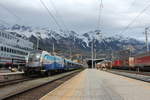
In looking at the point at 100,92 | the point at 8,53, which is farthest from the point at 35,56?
the point at 8,53

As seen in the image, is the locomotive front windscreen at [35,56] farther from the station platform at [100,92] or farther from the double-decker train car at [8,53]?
the double-decker train car at [8,53]

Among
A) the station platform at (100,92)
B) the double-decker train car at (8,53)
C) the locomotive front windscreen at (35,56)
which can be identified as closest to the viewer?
the station platform at (100,92)

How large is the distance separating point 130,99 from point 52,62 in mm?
Result: 23743

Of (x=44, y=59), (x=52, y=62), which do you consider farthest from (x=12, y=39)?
(x=44, y=59)

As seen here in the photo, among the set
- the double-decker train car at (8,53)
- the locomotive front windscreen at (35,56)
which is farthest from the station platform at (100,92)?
the double-decker train car at (8,53)

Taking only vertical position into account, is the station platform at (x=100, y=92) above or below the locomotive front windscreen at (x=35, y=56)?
below

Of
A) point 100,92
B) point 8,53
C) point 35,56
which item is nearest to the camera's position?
point 100,92

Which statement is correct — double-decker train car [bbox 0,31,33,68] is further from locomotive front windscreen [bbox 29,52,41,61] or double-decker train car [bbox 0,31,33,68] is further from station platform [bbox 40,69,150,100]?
station platform [bbox 40,69,150,100]

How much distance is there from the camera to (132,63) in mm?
55562

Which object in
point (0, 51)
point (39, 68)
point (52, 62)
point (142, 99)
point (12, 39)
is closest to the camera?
point (142, 99)

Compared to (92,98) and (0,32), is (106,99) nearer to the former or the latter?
(92,98)

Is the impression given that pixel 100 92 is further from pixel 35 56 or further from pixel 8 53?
pixel 8 53

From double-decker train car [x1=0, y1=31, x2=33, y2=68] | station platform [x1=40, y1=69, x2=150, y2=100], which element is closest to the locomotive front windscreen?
station platform [x1=40, y1=69, x2=150, y2=100]

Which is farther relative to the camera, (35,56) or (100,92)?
(35,56)
